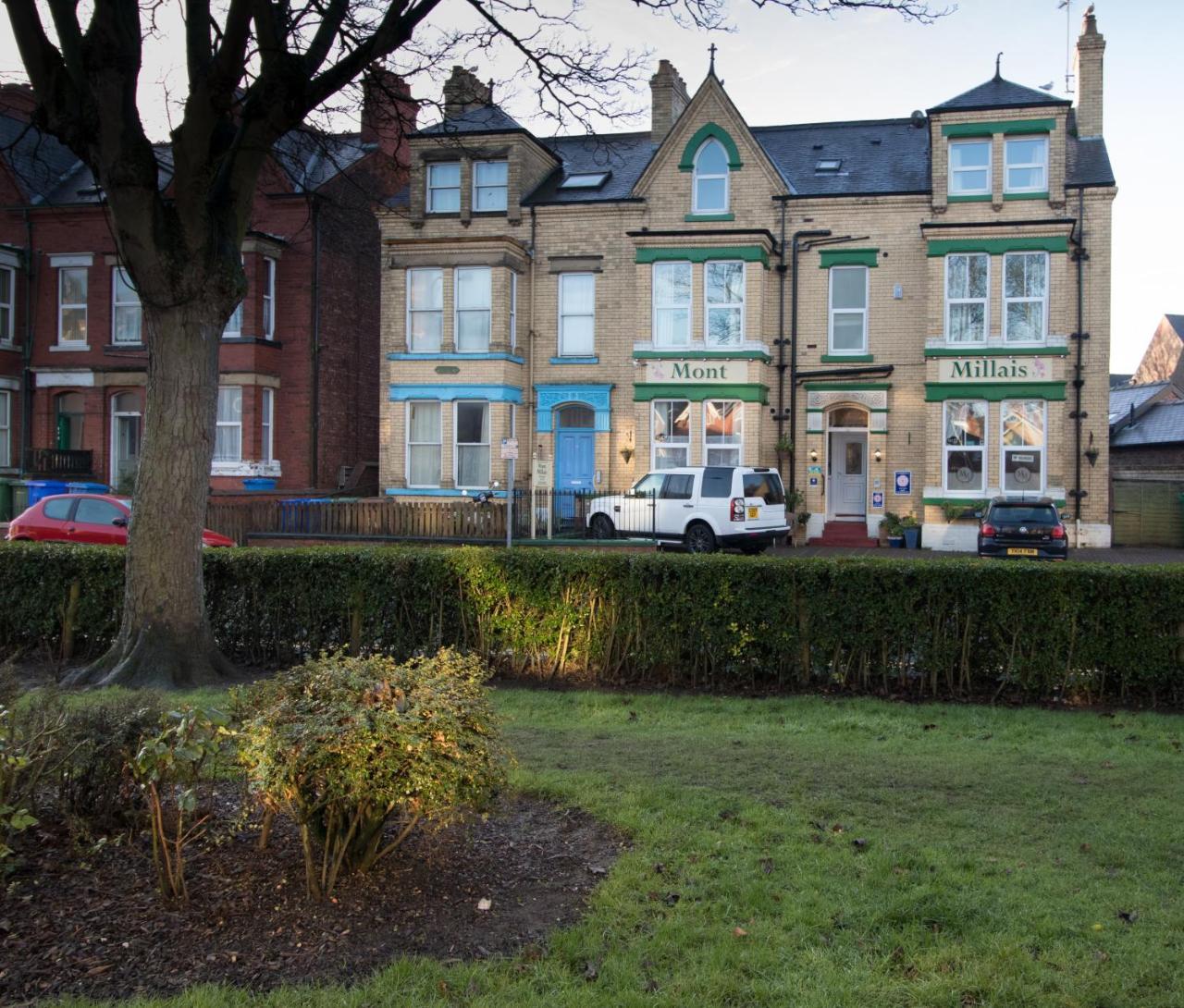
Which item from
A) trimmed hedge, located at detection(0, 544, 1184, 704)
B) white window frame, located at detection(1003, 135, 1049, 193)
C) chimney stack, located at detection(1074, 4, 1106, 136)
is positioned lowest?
trimmed hedge, located at detection(0, 544, 1184, 704)

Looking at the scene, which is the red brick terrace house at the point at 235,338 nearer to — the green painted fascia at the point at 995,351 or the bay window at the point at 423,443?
the bay window at the point at 423,443

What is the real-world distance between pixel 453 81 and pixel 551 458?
14.8 meters

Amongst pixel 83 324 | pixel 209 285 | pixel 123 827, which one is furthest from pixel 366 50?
pixel 83 324

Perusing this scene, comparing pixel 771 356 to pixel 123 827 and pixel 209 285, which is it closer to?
pixel 209 285

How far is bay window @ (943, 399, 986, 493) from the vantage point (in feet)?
89.8

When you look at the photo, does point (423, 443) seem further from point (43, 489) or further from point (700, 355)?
point (43, 489)

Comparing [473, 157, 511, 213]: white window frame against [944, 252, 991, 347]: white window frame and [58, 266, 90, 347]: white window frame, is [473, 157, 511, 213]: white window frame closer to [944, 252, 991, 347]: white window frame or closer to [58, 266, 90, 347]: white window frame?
[944, 252, 991, 347]: white window frame

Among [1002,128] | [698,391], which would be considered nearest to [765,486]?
[698,391]

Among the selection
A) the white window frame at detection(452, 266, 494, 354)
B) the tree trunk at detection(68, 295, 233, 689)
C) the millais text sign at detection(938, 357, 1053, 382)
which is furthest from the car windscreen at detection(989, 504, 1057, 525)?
the tree trunk at detection(68, 295, 233, 689)

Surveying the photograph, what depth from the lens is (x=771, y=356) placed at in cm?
2873

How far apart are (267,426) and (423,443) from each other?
485 cm

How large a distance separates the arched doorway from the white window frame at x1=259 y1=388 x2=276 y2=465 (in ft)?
51.9

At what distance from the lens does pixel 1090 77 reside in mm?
28078

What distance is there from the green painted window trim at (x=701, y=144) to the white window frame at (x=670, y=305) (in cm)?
256
